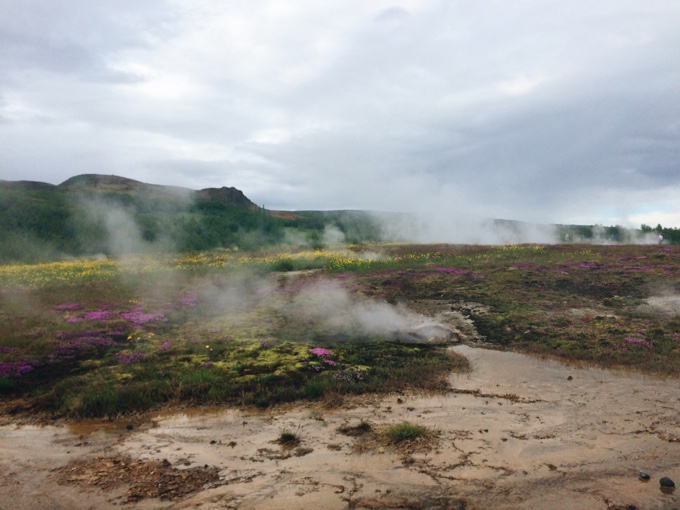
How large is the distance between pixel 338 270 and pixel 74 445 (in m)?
17.8

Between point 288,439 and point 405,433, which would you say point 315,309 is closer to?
point 288,439

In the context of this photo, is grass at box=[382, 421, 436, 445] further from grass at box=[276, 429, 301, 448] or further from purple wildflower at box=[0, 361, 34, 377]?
purple wildflower at box=[0, 361, 34, 377]

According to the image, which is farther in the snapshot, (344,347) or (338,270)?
(338,270)

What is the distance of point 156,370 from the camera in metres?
9.52

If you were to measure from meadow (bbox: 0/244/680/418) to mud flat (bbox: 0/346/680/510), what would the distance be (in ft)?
3.32

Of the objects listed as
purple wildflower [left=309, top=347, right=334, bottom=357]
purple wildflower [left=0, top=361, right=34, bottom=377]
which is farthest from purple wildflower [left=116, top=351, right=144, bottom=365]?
purple wildflower [left=309, top=347, right=334, bottom=357]

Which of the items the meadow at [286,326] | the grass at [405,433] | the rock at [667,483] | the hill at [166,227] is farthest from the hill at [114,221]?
the rock at [667,483]

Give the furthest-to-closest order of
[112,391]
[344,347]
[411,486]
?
[344,347]
[112,391]
[411,486]

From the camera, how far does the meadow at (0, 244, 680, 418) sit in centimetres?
857

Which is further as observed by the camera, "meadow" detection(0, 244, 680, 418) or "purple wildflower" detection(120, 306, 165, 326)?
"purple wildflower" detection(120, 306, 165, 326)

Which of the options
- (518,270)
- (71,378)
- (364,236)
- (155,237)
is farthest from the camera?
(364,236)

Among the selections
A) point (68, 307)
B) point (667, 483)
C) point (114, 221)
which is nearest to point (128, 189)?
point (114, 221)

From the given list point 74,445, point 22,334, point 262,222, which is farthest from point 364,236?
point 74,445

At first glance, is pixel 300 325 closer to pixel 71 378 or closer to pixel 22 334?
pixel 71 378
